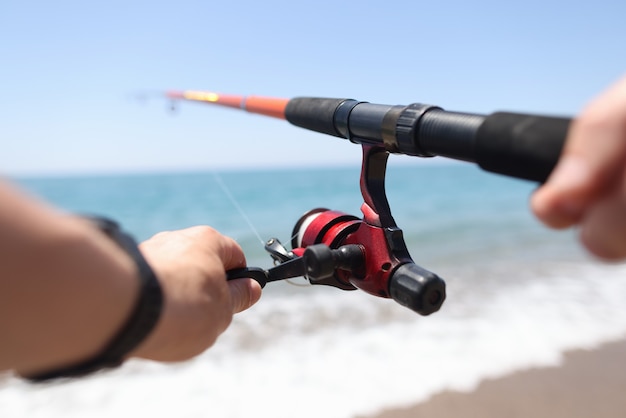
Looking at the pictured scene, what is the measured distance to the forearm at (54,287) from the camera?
0.41m

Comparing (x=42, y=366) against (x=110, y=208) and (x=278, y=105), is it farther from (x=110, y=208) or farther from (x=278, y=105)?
(x=110, y=208)

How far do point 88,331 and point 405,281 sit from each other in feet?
1.91

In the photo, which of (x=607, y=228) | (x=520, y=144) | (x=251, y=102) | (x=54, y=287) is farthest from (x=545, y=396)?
(x=54, y=287)

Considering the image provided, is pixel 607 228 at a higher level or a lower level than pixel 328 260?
higher

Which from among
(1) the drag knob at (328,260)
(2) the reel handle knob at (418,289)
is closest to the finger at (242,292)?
(1) the drag knob at (328,260)

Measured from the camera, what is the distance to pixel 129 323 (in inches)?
21.0

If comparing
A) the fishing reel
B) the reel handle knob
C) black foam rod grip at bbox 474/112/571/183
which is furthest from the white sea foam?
black foam rod grip at bbox 474/112/571/183

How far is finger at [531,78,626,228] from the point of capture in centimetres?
39

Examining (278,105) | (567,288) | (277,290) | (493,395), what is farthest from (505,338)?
(278,105)

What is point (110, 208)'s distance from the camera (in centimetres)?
1711

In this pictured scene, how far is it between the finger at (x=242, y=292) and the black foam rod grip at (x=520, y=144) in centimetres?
A: 45

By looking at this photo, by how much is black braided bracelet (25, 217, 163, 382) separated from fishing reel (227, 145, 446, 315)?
13.3 inches

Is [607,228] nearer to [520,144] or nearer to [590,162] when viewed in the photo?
[590,162]

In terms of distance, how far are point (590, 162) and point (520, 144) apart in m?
0.20
